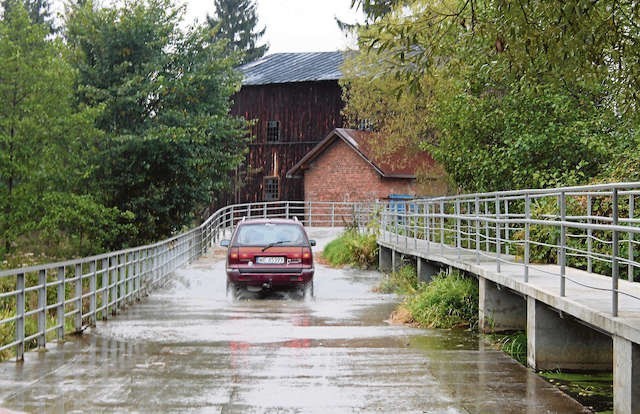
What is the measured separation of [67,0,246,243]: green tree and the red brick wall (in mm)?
14814

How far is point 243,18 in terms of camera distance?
80625 mm

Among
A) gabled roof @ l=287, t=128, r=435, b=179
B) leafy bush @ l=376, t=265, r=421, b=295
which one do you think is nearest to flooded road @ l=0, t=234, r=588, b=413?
leafy bush @ l=376, t=265, r=421, b=295

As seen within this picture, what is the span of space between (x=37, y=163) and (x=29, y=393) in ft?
69.4

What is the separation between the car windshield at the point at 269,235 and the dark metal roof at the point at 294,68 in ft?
112

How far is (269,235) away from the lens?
18.9m

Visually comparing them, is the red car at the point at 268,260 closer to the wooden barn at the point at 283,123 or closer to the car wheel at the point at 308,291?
the car wheel at the point at 308,291

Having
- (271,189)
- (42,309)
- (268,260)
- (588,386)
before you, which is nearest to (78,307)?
(42,309)

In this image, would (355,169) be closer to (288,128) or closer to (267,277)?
(288,128)

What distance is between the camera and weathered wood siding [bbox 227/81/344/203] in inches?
2116

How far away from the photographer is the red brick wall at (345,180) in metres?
48.2

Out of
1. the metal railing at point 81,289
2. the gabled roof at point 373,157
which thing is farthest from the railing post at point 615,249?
the gabled roof at point 373,157

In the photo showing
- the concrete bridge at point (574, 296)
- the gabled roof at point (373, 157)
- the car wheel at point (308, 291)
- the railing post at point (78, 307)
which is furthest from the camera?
the gabled roof at point (373, 157)

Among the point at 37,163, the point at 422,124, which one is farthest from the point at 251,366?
the point at 422,124

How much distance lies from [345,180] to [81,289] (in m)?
35.9
